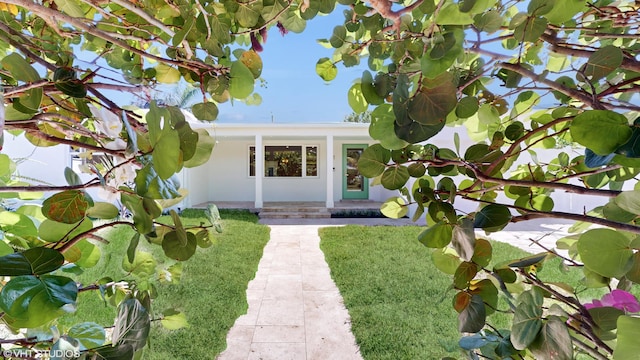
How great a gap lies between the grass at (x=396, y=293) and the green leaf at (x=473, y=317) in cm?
19

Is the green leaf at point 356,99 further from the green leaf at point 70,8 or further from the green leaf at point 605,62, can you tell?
the green leaf at point 70,8

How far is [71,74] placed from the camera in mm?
590

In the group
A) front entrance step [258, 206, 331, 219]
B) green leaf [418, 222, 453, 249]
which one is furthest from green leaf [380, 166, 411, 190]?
front entrance step [258, 206, 331, 219]

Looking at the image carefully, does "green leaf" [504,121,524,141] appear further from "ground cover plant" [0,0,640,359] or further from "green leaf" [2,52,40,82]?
"green leaf" [2,52,40,82]

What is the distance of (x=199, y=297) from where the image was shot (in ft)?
12.2

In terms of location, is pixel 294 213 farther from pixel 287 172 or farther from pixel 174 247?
pixel 174 247

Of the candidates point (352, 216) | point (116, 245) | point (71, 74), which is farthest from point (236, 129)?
point (71, 74)

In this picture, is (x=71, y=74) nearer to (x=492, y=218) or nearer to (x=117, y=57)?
(x=117, y=57)

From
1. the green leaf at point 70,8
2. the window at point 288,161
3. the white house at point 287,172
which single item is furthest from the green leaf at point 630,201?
the window at point 288,161

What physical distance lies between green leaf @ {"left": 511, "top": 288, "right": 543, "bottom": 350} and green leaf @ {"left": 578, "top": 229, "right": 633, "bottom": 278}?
3.8 inches

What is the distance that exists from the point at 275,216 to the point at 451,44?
364 inches

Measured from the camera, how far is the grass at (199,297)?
2.71m

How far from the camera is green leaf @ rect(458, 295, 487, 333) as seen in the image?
571 millimetres

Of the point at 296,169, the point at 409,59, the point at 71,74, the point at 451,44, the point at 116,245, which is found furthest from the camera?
the point at 296,169
